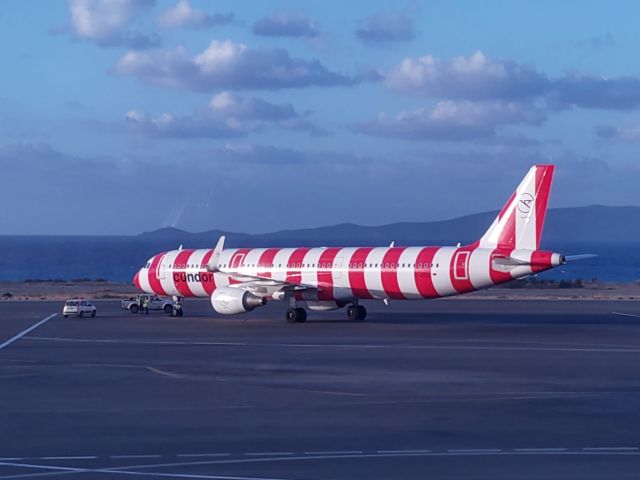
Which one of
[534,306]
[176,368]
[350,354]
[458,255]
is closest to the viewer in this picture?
[176,368]

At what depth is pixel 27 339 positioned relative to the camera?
3912cm

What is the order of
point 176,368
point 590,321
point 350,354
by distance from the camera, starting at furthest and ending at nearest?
point 590,321 < point 350,354 < point 176,368

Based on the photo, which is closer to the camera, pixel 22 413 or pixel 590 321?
pixel 22 413

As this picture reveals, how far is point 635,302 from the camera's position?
6756 centimetres

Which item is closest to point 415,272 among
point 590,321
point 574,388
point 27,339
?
point 590,321

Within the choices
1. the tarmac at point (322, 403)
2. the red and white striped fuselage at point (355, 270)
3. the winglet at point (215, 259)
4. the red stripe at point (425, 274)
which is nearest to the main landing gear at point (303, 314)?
the red and white striped fuselage at point (355, 270)

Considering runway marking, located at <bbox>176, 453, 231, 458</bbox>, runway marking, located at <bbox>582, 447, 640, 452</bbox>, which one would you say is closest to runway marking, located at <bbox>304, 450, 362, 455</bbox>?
runway marking, located at <bbox>176, 453, 231, 458</bbox>

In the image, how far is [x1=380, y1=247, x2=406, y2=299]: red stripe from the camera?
152ft

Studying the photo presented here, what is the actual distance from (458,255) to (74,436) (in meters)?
28.5

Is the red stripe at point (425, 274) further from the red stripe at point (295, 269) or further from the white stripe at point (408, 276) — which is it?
the red stripe at point (295, 269)

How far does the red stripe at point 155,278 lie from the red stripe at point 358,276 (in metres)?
12.7

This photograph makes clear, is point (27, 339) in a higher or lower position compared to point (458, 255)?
lower

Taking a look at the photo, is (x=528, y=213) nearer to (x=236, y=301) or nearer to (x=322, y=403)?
(x=236, y=301)

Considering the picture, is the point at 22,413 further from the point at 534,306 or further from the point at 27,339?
the point at 534,306
